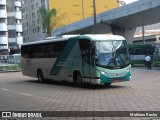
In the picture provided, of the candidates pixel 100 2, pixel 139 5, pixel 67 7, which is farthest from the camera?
pixel 100 2

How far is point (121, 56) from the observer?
19344 mm

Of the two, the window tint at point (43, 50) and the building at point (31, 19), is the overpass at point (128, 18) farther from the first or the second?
the building at point (31, 19)

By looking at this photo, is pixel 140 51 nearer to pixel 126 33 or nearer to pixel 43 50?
pixel 126 33

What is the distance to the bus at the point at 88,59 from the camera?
1881 centimetres

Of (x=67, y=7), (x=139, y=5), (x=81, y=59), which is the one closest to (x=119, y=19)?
(x=139, y=5)

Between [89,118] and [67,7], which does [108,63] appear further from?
[67,7]

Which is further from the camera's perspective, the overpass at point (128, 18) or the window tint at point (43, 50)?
the overpass at point (128, 18)

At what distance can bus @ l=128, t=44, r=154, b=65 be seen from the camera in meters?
46.2

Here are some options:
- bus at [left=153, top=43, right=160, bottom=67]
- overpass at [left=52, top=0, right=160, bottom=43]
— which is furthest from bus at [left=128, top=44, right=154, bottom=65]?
overpass at [left=52, top=0, right=160, bottom=43]

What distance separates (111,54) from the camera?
62.3 ft

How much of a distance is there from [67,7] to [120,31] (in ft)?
144

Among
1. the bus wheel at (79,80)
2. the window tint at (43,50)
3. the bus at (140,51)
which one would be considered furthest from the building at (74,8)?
the bus wheel at (79,80)

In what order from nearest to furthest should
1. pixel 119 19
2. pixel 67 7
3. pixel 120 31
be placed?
pixel 119 19, pixel 120 31, pixel 67 7

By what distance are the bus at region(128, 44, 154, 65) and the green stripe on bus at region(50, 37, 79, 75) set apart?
2510cm
